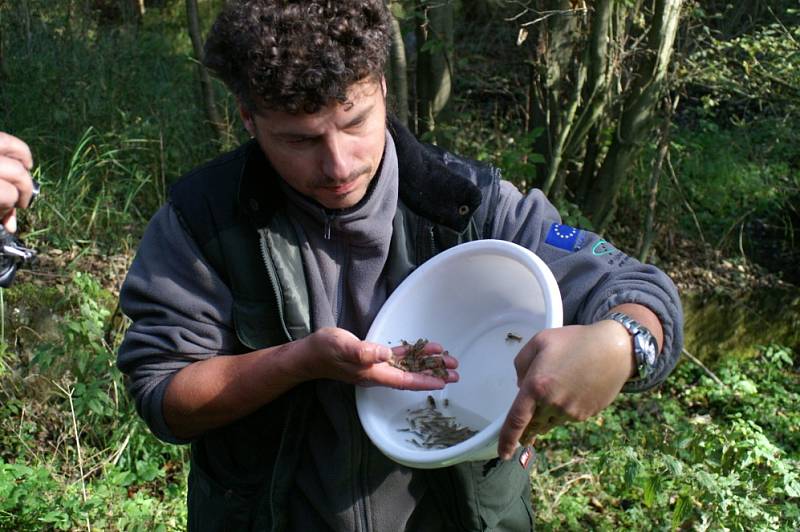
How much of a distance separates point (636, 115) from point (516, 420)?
149 inches

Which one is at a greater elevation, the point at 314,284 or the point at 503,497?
the point at 314,284

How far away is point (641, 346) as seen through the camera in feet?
5.37

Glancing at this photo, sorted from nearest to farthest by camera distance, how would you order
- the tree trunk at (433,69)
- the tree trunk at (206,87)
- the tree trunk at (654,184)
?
the tree trunk at (654,184)
the tree trunk at (433,69)
the tree trunk at (206,87)

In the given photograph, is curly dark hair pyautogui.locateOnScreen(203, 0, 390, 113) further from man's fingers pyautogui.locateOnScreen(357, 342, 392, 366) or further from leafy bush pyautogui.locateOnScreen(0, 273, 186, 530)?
leafy bush pyautogui.locateOnScreen(0, 273, 186, 530)

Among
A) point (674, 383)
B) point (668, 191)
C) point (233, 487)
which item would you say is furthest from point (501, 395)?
point (668, 191)

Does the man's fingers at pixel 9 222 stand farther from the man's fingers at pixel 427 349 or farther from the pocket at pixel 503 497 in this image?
the pocket at pixel 503 497

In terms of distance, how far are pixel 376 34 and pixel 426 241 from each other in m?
0.49

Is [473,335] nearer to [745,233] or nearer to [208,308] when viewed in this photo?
[208,308]

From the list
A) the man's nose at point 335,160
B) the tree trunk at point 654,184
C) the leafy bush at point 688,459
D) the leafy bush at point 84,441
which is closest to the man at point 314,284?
the man's nose at point 335,160

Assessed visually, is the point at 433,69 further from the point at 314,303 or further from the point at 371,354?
the point at 371,354

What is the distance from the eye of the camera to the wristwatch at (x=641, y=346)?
5.36 feet

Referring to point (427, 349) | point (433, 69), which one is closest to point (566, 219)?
point (433, 69)

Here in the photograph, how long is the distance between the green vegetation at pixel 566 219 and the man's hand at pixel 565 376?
4.67 ft

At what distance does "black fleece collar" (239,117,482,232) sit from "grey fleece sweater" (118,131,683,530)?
0.06 meters
